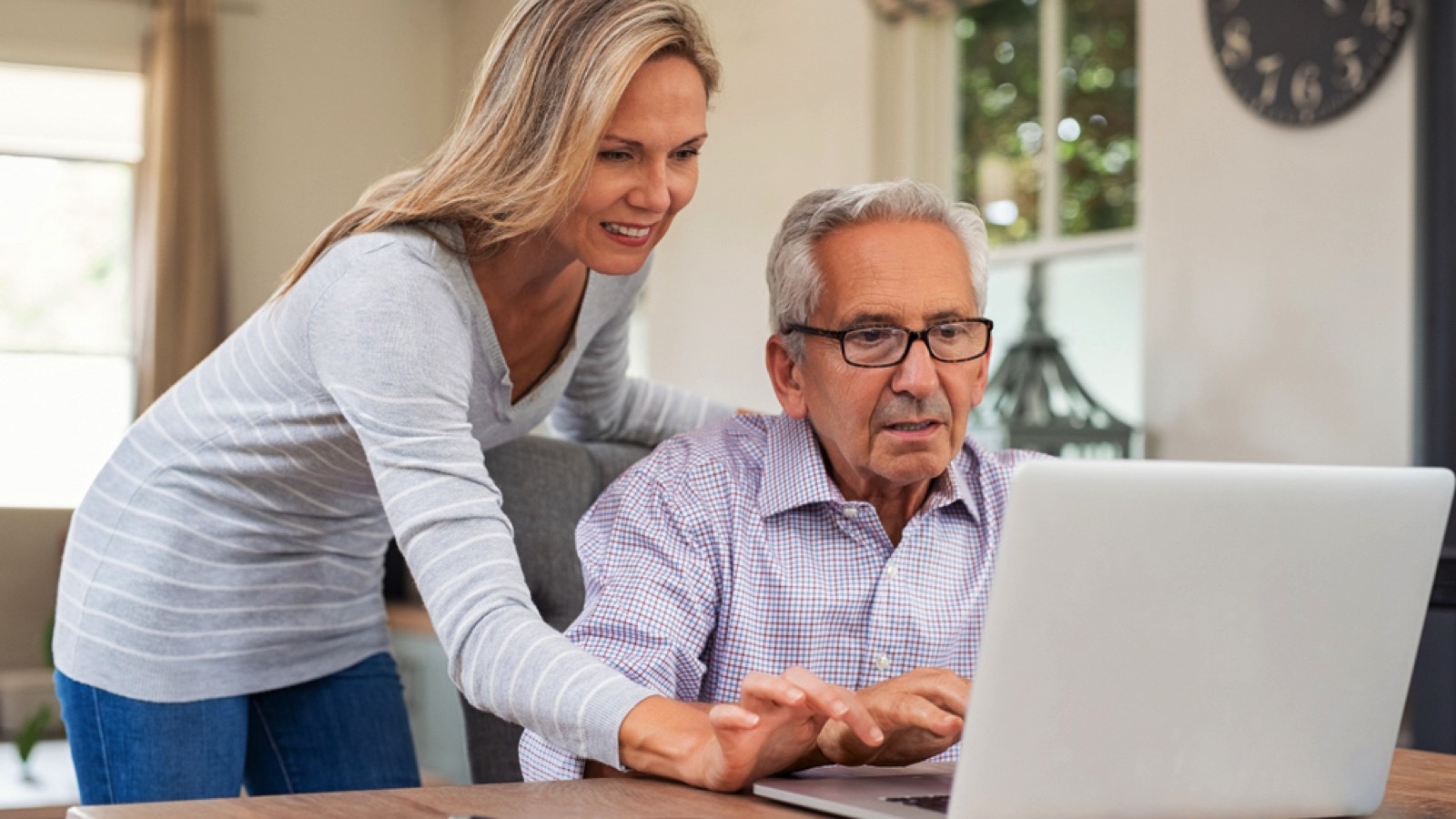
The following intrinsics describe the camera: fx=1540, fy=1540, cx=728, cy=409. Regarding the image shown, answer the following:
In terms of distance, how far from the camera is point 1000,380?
3.70 m

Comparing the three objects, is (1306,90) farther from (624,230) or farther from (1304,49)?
(624,230)

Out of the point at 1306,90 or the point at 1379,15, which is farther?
the point at 1306,90

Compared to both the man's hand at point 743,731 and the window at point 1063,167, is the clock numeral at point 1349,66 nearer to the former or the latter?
the window at point 1063,167

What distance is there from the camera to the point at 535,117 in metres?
1.28

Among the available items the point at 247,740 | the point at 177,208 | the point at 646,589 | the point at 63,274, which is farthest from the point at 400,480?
the point at 63,274

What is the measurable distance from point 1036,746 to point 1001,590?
0.10 m

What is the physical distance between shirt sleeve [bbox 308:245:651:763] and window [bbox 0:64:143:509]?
5.28m

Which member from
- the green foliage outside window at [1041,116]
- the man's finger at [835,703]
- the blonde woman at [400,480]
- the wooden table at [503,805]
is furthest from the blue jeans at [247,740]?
the green foliage outside window at [1041,116]

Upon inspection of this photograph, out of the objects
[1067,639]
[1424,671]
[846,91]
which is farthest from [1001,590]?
[846,91]

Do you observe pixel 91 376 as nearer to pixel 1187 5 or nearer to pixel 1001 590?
pixel 1187 5

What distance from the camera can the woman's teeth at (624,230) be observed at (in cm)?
132

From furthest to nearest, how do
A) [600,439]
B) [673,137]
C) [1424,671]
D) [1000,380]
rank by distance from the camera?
[1000,380], [1424,671], [600,439], [673,137]

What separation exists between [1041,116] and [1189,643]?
339 cm

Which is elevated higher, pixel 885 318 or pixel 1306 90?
pixel 1306 90
